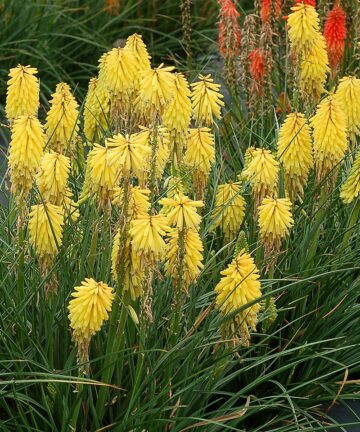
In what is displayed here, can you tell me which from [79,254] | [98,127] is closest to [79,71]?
[98,127]

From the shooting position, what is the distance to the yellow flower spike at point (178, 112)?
138 inches

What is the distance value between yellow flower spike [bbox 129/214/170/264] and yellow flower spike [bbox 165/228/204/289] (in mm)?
131

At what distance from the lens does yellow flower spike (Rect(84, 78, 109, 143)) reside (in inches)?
164

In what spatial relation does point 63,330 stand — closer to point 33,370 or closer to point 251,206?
point 33,370

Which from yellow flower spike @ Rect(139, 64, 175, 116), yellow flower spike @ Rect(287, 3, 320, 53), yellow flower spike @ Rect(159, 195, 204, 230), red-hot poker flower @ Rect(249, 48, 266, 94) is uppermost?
yellow flower spike @ Rect(287, 3, 320, 53)

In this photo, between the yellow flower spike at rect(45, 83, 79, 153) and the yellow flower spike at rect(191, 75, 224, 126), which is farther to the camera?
the yellow flower spike at rect(45, 83, 79, 153)

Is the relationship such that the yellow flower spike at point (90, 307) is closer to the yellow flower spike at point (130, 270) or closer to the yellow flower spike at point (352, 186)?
the yellow flower spike at point (130, 270)

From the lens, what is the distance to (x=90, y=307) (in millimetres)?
3088

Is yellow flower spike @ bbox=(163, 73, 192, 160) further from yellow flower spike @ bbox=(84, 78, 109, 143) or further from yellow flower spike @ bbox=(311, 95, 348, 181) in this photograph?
yellow flower spike @ bbox=(84, 78, 109, 143)

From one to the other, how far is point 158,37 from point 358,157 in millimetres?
4659

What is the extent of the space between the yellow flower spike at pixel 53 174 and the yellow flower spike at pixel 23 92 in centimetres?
21

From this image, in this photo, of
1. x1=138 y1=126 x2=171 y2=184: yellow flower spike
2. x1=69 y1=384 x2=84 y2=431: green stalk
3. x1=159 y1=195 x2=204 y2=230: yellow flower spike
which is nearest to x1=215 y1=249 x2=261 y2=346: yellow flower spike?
x1=159 y1=195 x2=204 y2=230: yellow flower spike

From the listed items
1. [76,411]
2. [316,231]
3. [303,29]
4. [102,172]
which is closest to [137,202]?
[102,172]

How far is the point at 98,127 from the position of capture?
172 inches
